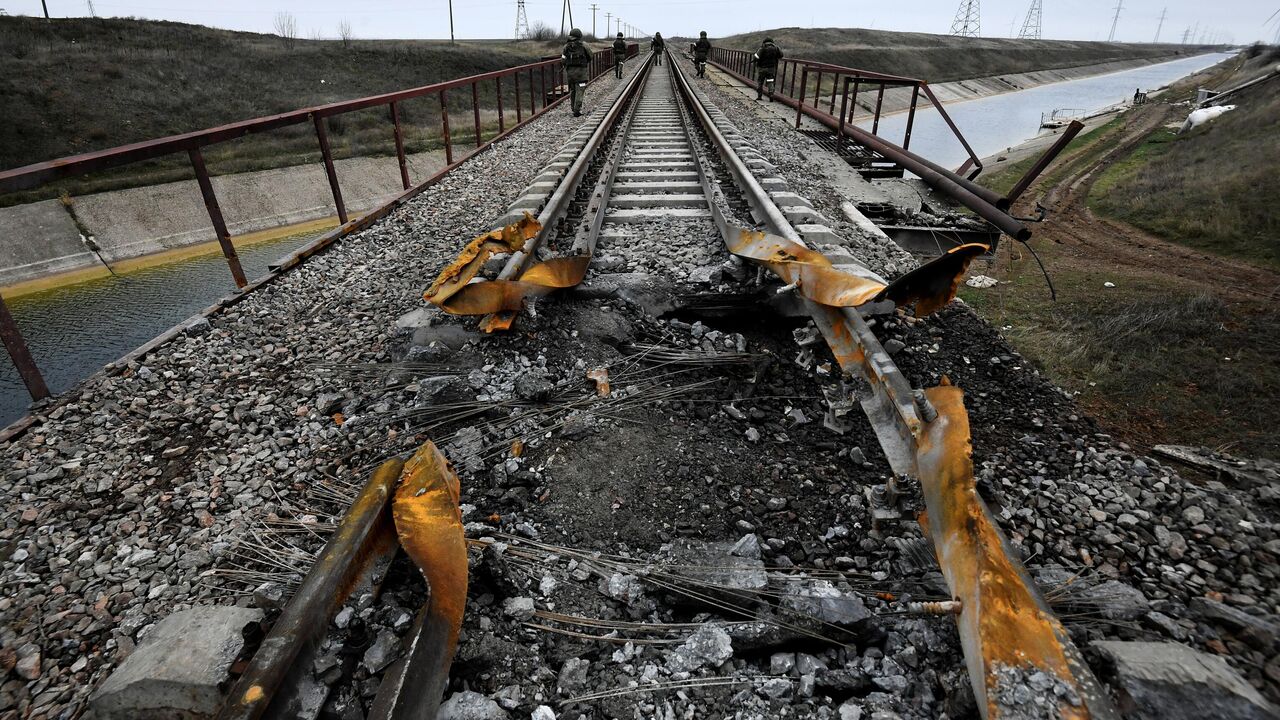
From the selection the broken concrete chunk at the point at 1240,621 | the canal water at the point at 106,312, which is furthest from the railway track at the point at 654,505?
the canal water at the point at 106,312

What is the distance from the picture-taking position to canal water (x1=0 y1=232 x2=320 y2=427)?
18.3 ft

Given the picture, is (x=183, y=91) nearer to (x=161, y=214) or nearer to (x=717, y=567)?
(x=161, y=214)

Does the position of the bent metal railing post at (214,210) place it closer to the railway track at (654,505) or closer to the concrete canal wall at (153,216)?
the railway track at (654,505)

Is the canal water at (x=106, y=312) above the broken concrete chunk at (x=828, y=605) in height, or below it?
below

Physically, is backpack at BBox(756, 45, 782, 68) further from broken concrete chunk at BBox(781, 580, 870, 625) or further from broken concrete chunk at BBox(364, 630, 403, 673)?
broken concrete chunk at BBox(364, 630, 403, 673)

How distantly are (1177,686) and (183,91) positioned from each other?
96.5 feet

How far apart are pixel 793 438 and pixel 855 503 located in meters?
0.52

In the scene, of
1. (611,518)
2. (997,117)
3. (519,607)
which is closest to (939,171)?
(611,518)

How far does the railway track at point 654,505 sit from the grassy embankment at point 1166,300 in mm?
1533

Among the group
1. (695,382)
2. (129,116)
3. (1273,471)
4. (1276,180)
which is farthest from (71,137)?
(1276,180)

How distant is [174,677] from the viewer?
1.62 metres

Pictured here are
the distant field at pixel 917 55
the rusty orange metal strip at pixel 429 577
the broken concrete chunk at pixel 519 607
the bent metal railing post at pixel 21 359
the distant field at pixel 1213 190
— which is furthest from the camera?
the distant field at pixel 917 55

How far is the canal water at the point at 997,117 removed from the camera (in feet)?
82.1

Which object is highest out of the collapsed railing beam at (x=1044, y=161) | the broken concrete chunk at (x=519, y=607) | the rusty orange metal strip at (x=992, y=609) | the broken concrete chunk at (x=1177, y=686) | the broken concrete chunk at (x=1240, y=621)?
the collapsed railing beam at (x=1044, y=161)
